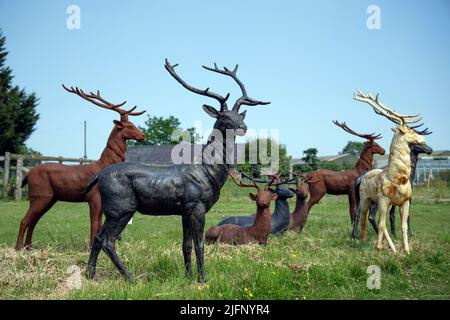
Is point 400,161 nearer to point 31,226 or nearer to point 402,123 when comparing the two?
point 402,123

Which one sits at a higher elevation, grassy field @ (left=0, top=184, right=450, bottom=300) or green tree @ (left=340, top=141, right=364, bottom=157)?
green tree @ (left=340, top=141, right=364, bottom=157)

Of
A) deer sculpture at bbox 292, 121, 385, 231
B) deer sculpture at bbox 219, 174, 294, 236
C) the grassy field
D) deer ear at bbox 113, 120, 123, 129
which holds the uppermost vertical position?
deer ear at bbox 113, 120, 123, 129

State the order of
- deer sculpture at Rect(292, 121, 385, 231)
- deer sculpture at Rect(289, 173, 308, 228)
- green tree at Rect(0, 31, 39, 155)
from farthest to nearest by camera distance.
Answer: green tree at Rect(0, 31, 39, 155)
deer sculpture at Rect(292, 121, 385, 231)
deer sculpture at Rect(289, 173, 308, 228)

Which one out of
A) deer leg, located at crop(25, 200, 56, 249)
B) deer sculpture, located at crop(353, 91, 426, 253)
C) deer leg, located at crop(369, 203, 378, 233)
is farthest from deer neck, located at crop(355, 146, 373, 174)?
deer leg, located at crop(25, 200, 56, 249)

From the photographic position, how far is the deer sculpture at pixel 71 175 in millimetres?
6676

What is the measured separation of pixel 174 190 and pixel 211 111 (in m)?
1.01

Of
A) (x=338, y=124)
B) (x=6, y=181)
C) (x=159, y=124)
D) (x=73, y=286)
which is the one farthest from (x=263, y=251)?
(x=159, y=124)

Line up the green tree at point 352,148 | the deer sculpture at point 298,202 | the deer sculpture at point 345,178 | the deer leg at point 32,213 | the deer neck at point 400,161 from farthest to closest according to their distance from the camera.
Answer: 1. the green tree at point 352,148
2. the deer sculpture at point 345,178
3. the deer sculpture at point 298,202
4. the deer leg at point 32,213
5. the deer neck at point 400,161

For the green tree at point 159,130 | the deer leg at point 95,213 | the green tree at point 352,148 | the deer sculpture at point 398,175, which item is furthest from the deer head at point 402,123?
the green tree at point 352,148

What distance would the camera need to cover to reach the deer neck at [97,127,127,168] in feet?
22.0

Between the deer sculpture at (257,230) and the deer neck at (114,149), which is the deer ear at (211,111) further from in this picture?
the deer sculpture at (257,230)

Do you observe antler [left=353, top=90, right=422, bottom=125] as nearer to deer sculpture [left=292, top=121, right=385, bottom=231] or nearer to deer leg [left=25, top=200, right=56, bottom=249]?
deer sculpture [left=292, top=121, right=385, bottom=231]

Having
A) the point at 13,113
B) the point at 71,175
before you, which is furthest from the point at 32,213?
the point at 13,113

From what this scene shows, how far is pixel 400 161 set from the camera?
641 cm
